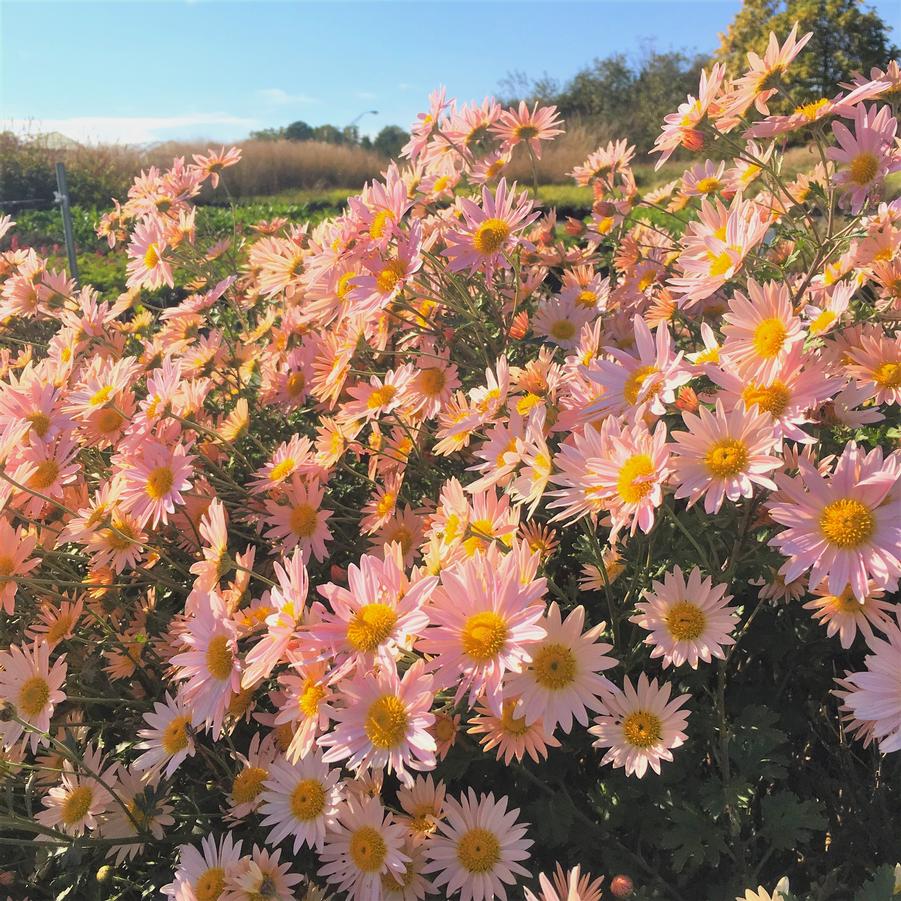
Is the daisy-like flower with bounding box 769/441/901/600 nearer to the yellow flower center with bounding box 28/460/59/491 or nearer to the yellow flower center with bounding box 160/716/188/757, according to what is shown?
the yellow flower center with bounding box 160/716/188/757

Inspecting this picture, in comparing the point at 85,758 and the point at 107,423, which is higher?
the point at 107,423

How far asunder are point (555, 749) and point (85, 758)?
109 centimetres

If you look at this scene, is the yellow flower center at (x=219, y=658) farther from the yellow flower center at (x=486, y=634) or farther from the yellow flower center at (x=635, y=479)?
the yellow flower center at (x=635, y=479)

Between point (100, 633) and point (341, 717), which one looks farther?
point (100, 633)

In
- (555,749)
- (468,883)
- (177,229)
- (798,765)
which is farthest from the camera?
(177,229)

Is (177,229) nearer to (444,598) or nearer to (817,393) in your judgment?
(444,598)

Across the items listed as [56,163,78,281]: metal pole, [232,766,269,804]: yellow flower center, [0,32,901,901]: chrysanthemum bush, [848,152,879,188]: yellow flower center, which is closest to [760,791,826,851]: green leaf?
[0,32,901,901]: chrysanthemum bush

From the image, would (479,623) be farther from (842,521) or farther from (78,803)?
(78,803)

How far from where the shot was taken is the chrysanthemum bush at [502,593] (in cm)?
130

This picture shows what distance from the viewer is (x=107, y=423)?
2.28 meters

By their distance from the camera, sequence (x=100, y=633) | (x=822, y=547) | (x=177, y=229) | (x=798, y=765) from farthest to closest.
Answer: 1. (x=177, y=229)
2. (x=100, y=633)
3. (x=798, y=765)
4. (x=822, y=547)

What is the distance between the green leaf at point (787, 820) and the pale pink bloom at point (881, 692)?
317 mm

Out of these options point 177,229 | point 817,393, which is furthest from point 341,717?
point 177,229

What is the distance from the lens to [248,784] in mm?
1607
